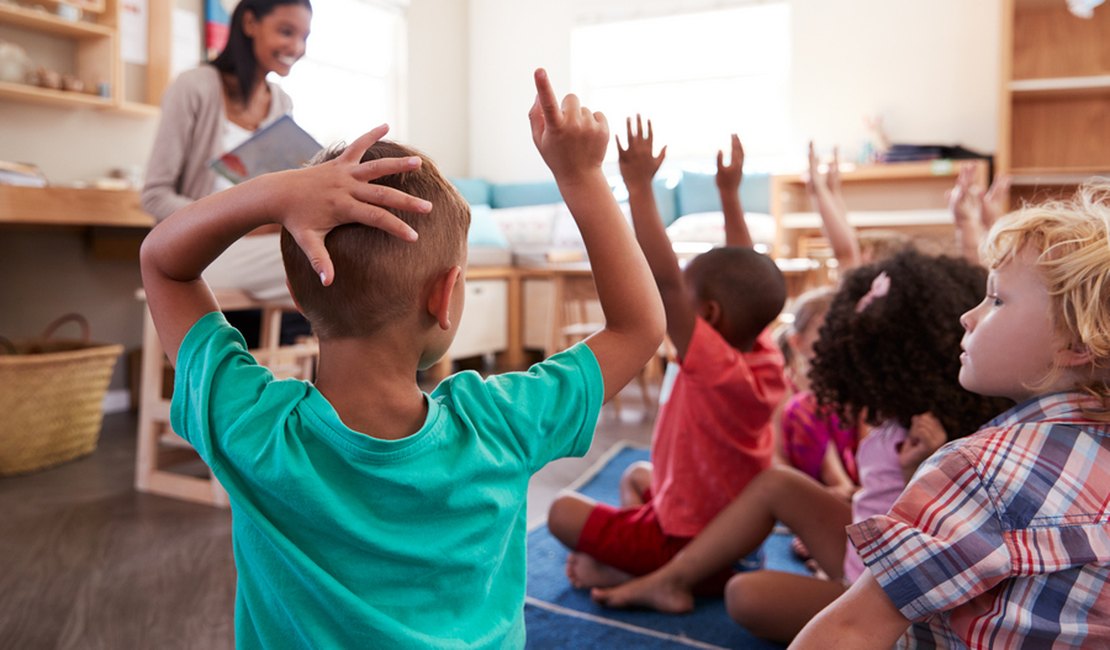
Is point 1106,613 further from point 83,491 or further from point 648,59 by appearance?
point 648,59

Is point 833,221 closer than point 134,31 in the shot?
A: Yes

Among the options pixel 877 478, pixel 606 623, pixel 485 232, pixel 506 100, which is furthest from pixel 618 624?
pixel 506 100

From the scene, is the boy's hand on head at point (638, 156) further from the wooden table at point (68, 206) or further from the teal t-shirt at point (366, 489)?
the wooden table at point (68, 206)

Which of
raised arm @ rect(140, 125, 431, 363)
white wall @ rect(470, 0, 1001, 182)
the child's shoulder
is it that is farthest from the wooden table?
white wall @ rect(470, 0, 1001, 182)

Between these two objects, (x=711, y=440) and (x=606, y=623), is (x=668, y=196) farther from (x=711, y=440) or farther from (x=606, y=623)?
(x=606, y=623)

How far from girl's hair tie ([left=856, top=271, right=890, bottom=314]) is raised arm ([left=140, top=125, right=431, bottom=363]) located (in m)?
0.90

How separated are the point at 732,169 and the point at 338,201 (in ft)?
3.54

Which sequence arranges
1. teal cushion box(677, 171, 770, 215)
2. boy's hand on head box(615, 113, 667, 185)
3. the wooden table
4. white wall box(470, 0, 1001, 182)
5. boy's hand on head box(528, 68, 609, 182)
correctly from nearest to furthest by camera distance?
boy's hand on head box(528, 68, 609, 182) → boy's hand on head box(615, 113, 667, 185) → the wooden table → white wall box(470, 0, 1001, 182) → teal cushion box(677, 171, 770, 215)

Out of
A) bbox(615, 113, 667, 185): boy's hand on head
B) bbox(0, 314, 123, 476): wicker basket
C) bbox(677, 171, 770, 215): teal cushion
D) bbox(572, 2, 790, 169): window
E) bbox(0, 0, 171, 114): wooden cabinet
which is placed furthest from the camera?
bbox(572, 2, 790, 169): window

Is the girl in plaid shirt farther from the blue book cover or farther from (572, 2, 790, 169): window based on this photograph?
(572, 2, 790, 169): window

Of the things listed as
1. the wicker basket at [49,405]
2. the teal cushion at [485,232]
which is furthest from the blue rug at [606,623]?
the teal cushion at [485,232]

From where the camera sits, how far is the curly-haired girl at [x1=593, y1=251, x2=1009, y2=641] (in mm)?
1253

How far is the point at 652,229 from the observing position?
1250 mm

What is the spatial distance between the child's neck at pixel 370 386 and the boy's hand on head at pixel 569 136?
Result: 20 centimetres
